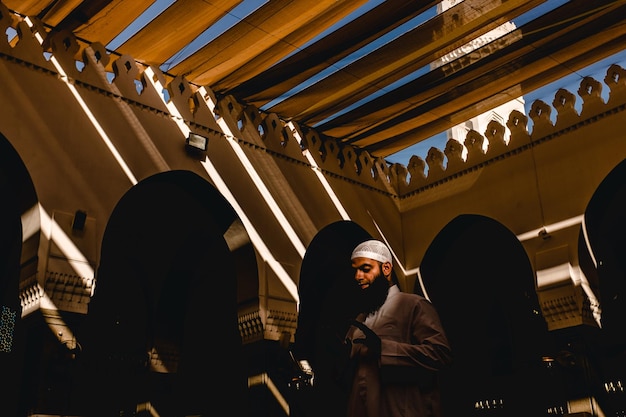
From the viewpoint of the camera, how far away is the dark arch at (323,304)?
7.81 m

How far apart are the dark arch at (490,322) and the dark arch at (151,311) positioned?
2439 millimetres

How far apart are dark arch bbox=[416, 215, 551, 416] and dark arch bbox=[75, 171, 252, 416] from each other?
8.00 ft

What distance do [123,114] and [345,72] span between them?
1953 mm

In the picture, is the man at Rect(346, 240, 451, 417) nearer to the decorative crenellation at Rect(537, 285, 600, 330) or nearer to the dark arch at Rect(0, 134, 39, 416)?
the decorative crenellation at Rect(537, 285, 600, 330)

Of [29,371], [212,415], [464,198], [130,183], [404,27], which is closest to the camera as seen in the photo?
[29,371]

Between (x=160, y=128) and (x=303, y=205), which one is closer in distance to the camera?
(x=160, y=128)

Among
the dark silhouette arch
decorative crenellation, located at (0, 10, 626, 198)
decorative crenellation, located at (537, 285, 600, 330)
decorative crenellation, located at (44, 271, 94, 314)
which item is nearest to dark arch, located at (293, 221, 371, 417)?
decorative crenellation, located at (0, 10, 626, 198)

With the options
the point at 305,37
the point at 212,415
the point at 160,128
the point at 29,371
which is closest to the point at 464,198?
the point at 305,37

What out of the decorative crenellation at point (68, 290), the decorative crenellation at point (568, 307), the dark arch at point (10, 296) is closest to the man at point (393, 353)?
the decorative crenellation at point (68, 290)

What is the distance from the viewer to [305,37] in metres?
6.03

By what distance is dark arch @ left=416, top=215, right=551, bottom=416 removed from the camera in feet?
26.8

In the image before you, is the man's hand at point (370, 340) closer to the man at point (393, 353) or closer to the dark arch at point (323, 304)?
the man at point (393, 353)

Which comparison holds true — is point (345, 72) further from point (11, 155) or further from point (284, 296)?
point (11, 155)

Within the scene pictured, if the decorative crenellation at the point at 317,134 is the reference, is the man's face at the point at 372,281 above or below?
below
